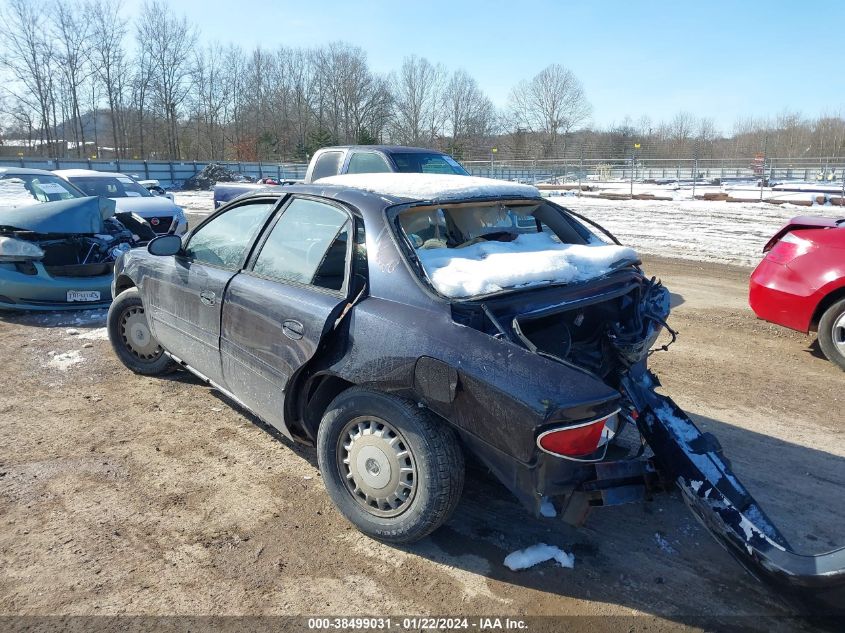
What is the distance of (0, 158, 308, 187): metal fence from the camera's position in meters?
29.4

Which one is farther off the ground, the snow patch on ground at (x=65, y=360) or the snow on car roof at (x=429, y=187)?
the snow on car roof at (x=429, y=187)

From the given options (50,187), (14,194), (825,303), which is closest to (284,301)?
(825,303)

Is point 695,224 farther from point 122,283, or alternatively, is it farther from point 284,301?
point 284,301

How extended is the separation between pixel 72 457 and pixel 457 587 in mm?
2620

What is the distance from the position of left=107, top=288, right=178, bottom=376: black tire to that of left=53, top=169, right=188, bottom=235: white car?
5.49m

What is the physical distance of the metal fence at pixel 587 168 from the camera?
102ft

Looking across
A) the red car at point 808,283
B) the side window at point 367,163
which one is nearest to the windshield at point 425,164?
the side window at point 367,163

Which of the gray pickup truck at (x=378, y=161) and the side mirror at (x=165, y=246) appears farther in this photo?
the gray pickup truck at (x=378, y=161)

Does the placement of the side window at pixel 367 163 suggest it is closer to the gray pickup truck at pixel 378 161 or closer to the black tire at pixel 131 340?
the gray pickup truck at pixel 378 161

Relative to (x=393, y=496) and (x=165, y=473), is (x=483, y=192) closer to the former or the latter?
(x=393, y=496)

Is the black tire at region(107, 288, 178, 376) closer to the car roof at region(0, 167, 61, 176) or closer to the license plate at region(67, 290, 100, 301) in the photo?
the license plate at region(67, 290, 100, 301)

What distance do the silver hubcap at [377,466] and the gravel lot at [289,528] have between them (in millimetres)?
241

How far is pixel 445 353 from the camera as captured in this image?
8.30 feet

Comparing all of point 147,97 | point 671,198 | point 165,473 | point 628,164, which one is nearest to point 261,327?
point 165,473
